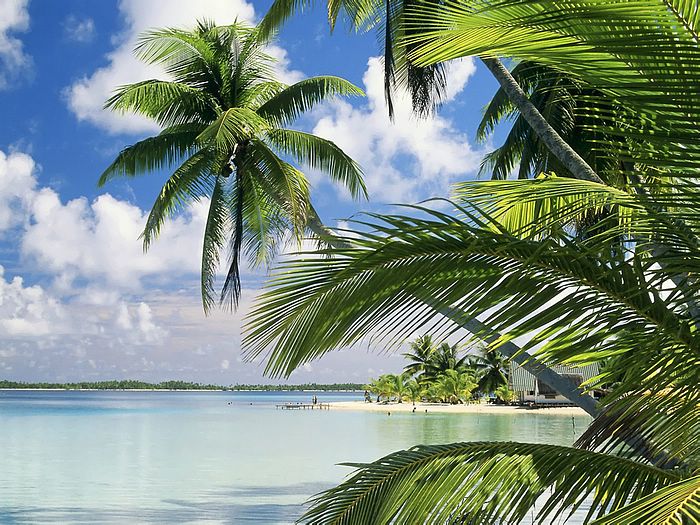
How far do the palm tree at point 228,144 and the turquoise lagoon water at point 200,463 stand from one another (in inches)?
200

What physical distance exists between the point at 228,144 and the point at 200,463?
14507 millimetres

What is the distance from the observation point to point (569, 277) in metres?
2.74

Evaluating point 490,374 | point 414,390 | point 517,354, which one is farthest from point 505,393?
point 517,354

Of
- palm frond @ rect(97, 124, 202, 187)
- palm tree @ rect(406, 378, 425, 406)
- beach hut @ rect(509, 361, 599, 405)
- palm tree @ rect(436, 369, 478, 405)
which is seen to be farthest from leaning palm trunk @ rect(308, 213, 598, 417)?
palm tree @ rect(406, 378, 425, 406)

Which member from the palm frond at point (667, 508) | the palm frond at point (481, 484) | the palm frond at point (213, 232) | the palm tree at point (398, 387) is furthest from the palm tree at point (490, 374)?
the palm frond at point (667, 508)

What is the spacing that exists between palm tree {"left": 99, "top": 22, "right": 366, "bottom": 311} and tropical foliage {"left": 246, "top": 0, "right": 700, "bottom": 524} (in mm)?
10405

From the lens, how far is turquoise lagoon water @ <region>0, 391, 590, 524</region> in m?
16.2

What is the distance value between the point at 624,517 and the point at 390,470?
5.79 feet

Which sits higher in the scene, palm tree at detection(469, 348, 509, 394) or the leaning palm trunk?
palm tree at detection(469, 348, 509, 394)

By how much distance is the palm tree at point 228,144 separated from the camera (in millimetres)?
13750

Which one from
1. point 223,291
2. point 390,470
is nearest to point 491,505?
point 390,470

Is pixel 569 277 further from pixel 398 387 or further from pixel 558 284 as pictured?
pixel 398 387

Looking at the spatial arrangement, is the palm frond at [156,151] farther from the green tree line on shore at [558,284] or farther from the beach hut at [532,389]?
the beach hut at [532,389]

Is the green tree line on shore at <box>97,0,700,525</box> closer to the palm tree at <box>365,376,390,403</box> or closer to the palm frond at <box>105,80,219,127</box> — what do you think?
the palm frond at <box>105,80,219,127</box>
